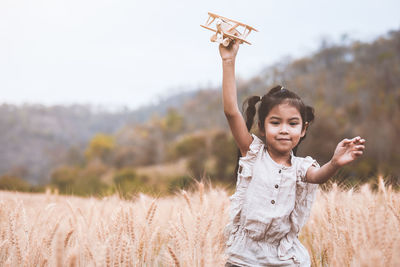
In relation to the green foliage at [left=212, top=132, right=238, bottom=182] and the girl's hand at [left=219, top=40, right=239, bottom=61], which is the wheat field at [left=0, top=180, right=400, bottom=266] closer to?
the girl's hand at [left=219, top=40, right=239, bottom=61]

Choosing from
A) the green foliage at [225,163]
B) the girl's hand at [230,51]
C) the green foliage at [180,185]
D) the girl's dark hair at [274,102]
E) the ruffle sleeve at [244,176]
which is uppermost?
the girl's hand at [230,51]

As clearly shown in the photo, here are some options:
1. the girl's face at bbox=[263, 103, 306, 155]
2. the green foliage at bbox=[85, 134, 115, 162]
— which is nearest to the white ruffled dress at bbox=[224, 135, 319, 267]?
the girl's face at bbox=[263, 103, 306, 155]

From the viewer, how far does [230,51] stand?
2100 millimetres

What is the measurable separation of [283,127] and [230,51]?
0.56m

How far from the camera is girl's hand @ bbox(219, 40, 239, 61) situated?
2.09m

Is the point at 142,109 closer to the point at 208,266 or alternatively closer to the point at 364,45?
the point at 364,45

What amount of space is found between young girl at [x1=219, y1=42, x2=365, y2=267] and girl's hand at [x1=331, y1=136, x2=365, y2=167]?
253mm

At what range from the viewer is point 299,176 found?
220 cm

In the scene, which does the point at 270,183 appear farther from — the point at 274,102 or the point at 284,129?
the point at 274,102

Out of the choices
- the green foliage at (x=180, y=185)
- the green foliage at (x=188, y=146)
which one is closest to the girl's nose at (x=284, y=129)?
the green foliage at (x=180, y=185)

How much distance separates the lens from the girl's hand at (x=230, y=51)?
6.87 ft

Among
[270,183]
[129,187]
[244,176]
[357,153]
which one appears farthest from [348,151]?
[129,187]

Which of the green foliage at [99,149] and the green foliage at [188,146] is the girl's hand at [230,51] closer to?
the green foliage at [188,146]

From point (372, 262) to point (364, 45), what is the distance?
66.3 meters
